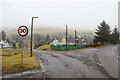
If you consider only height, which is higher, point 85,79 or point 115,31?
point 115,31

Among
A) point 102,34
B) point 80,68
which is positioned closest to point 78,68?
point 80,68

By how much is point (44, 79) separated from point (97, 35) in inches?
1768

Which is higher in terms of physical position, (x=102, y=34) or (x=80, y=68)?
(x=102, y=34)

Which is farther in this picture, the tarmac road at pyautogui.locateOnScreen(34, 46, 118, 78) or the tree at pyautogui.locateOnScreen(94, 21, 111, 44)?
the tree at pyautogui.locateOnScreen(94, 21, 111, 44)

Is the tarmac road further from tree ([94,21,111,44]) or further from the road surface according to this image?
tree ([94,21,111,44])

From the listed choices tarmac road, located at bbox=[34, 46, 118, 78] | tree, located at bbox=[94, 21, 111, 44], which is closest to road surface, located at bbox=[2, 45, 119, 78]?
tarmac road, located at bbox=[34, 46, 118, 78]

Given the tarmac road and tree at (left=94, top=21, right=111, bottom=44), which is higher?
tree at (left=94, top=21, right=111, bottom=44)

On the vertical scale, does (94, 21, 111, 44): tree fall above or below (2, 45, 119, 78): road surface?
above

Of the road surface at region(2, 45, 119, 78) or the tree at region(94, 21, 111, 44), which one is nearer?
the road surface at region(2, 45, 119, 78)

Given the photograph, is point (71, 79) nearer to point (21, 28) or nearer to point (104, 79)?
point (104, 79)

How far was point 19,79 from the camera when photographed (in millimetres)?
4645

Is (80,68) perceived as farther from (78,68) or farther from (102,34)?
(102,34)

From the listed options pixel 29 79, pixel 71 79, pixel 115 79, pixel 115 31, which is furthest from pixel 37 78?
pixel 115 31

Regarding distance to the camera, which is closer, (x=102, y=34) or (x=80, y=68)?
(x=80, y=68)
